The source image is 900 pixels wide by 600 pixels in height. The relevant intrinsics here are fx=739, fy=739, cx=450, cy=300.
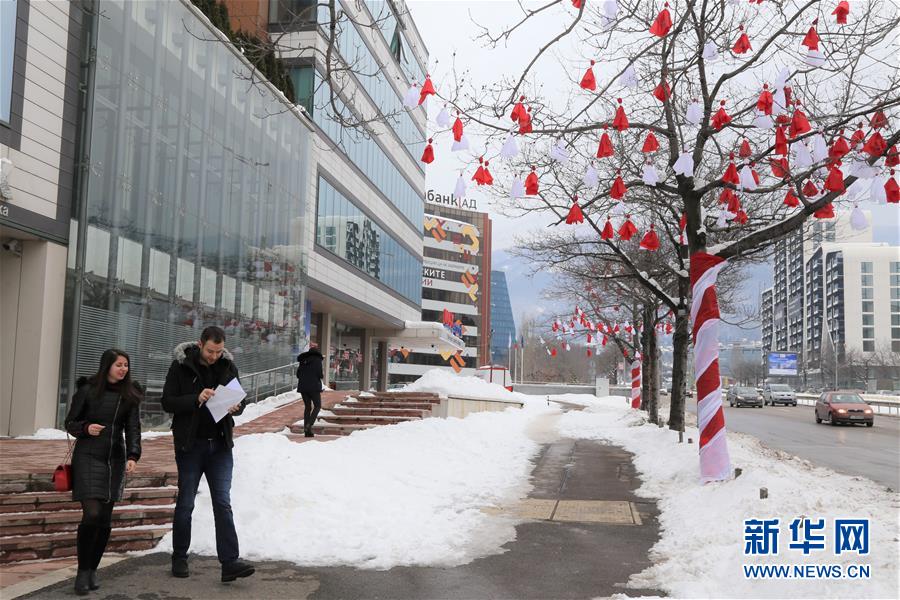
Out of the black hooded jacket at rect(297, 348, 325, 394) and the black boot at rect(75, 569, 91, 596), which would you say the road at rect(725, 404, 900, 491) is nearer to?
the black hooded jacket at rect(297, 348, 325, 394)

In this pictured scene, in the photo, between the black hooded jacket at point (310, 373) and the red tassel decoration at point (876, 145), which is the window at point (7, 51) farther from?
the red tassel decoration at point (876, 145)

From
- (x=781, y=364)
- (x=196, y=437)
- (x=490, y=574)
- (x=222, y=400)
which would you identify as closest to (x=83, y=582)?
(x=196, y=437)

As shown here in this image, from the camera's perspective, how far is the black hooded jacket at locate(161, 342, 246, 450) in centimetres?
558

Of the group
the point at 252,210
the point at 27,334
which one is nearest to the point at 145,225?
the point at 27,334

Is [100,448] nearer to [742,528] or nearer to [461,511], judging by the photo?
[461,511]

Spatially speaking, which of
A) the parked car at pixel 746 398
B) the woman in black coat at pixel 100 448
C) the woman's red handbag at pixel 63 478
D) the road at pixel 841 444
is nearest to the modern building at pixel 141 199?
the woman in black coat at pixel 100 448

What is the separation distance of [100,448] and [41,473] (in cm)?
239

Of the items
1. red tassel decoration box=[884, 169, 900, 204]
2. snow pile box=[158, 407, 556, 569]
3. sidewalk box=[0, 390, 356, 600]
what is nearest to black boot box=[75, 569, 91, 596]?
sidewalk box=[0, 390, 356, 600]

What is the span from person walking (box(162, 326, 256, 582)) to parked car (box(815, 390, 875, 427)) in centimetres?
2821

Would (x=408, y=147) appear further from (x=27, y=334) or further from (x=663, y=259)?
(x=27, y=334)

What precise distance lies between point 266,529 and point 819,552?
4.68 m

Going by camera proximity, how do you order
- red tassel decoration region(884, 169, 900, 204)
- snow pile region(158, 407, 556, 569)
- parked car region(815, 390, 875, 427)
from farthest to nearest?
parked car region(815, 390, 875, 427), red tassel decoration region(884, 169, 900, 204), snow pile region(158, 407, 556, 569)

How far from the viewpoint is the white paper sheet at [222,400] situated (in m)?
5.50

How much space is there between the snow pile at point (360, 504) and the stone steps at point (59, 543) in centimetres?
20
